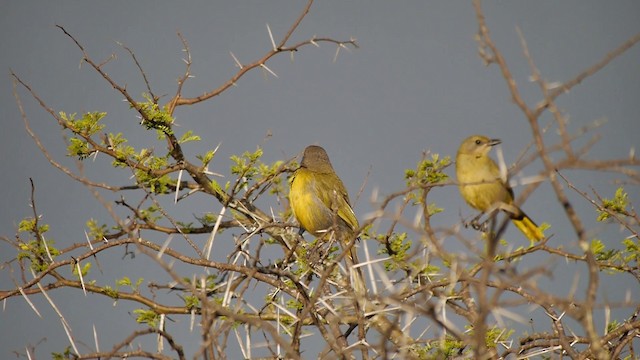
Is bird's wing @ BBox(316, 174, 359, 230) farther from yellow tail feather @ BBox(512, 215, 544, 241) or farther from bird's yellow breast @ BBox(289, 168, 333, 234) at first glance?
yellow tail feather @ BBox(512, 215, 544, 241)

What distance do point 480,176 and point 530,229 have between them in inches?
13.7

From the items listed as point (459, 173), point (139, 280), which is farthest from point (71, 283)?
point (459, 173)

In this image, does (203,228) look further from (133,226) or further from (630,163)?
(630,163)

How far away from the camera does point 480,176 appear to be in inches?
144

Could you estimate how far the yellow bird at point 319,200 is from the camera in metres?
5.46

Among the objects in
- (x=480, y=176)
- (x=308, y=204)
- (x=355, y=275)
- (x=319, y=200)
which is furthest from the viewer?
(x=319, y=200)

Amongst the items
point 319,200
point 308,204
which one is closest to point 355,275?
point 308,204

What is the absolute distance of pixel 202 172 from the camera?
4387mm

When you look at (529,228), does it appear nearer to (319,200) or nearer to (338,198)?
(319,200)

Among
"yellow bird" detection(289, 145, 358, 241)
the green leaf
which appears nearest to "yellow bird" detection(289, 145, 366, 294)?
"yellow bird" detection(289, 145, 358, 241)

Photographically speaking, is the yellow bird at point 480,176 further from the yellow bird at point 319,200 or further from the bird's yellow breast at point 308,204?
the bird's yellow breast at point 308,204

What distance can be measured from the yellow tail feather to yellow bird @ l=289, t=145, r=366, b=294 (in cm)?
148

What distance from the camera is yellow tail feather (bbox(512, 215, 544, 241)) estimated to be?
372 cm

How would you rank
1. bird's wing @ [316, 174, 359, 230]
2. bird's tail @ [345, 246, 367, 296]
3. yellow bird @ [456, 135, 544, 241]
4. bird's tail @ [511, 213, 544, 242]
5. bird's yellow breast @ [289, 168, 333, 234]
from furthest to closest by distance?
bird's wing @ [316, 174, 359, 230] → bird's yellow breast @ [289, 168, 333, 234] → bird's tail @ [345, 246, 367, 296] → bird's tail @ [511, 213, 544, 242] → yellow bird @ [456, 135, 544, 241]
